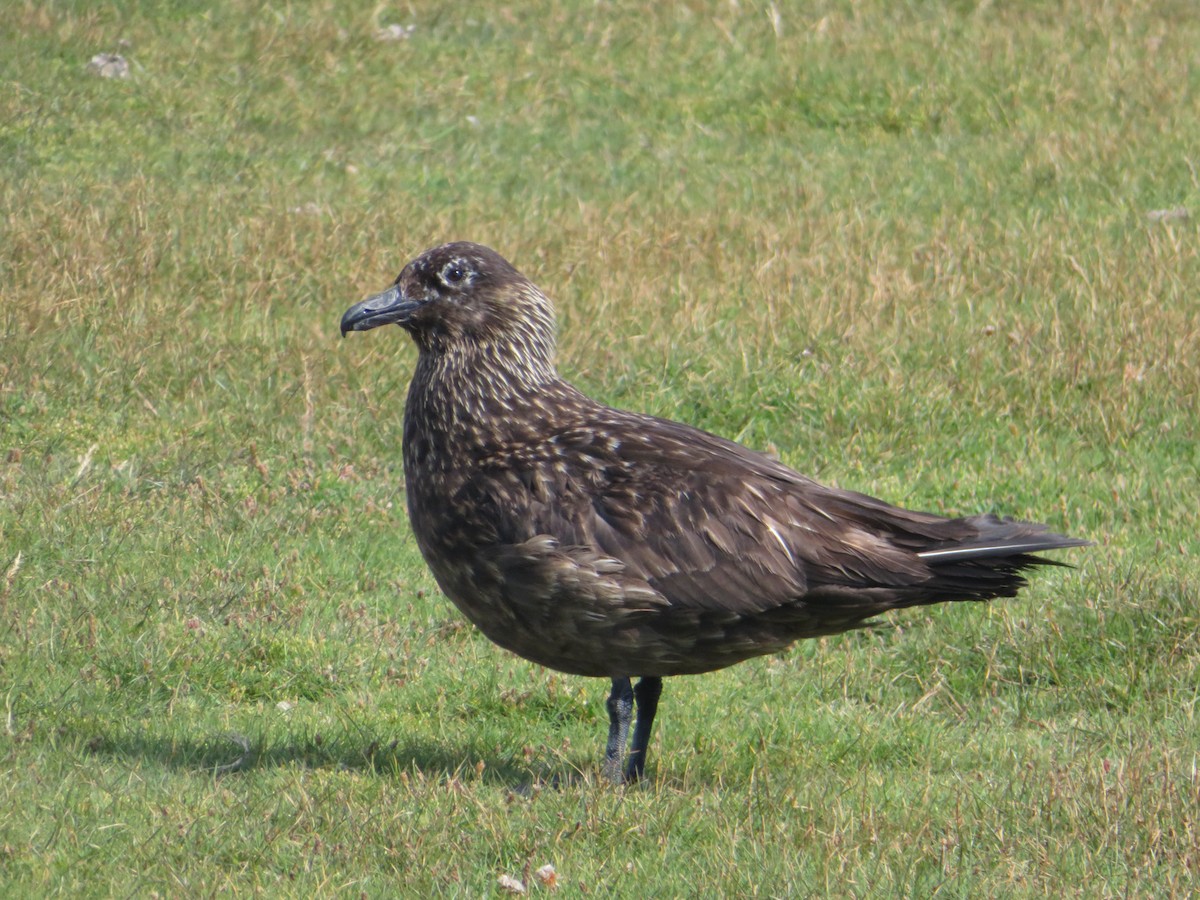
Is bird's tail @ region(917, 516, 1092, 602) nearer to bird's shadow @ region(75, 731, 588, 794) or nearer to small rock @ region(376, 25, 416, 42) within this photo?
bird's shadow @ region(75, 731, 588, 794)

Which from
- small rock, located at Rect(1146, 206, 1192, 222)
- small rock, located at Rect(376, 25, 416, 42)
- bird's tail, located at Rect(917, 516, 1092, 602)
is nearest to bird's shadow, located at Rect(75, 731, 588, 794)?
bird's tail, located at Rect(917, 516, 1092, 602)

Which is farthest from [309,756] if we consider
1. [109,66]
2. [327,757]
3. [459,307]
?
[109,66]

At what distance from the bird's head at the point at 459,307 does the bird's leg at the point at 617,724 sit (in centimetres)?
125

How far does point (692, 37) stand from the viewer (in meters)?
13.7

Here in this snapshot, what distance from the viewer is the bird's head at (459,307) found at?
19.6 feet

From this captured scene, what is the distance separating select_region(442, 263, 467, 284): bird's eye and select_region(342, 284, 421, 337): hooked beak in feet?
0.45

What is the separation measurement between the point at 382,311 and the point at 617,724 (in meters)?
1.74

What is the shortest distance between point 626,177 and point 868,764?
6925 mm

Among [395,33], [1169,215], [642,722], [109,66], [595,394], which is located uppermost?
[395,33]

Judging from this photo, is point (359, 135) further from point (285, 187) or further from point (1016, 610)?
point (1016, 610)

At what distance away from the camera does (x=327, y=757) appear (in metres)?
5.49

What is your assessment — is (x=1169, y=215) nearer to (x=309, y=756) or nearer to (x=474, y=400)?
(x=474, y=400)

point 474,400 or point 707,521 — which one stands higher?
point 474,400

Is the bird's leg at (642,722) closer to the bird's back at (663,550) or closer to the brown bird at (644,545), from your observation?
the brown bird at (644,545)
